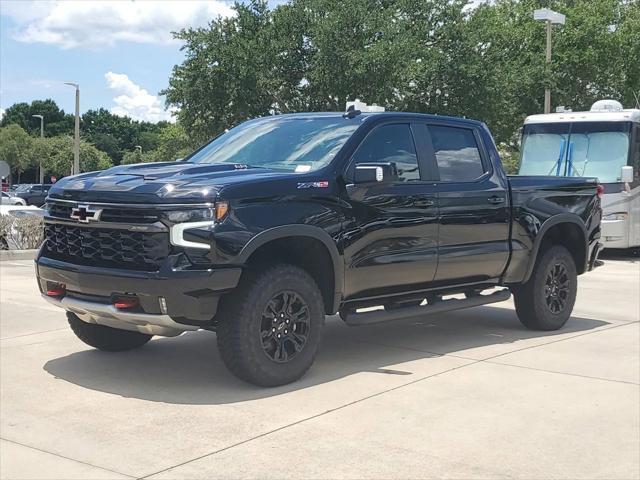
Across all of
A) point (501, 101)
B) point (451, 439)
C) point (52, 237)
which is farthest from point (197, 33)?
point (451, 439)

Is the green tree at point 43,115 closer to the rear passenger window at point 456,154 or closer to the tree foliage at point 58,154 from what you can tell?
the tree foliage at point 58,154

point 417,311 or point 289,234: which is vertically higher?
point 289,234

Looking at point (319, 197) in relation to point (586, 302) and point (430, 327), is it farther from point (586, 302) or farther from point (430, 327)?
point (586, 302)

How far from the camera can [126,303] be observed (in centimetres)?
512

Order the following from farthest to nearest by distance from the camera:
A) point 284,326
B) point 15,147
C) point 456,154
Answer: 1. point 15,147
2. point 456,154
3. point 284,326

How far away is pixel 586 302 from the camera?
9.94m

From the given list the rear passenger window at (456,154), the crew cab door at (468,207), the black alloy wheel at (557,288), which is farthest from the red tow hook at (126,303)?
the black alloy wheel at (557,288)

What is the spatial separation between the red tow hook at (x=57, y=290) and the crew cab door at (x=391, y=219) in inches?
79.9

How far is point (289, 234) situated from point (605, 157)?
1199 cm

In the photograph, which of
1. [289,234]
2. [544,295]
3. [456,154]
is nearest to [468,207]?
[456,154]

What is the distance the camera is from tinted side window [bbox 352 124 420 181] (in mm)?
6156

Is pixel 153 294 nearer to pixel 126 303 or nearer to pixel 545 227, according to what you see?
pixel 126 303

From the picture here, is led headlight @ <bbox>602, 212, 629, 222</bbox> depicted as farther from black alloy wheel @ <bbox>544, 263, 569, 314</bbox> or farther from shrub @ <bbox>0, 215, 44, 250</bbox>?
shrub @ <bbox>0, 215, 44, 250</bbox>

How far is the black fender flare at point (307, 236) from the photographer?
5.12m
